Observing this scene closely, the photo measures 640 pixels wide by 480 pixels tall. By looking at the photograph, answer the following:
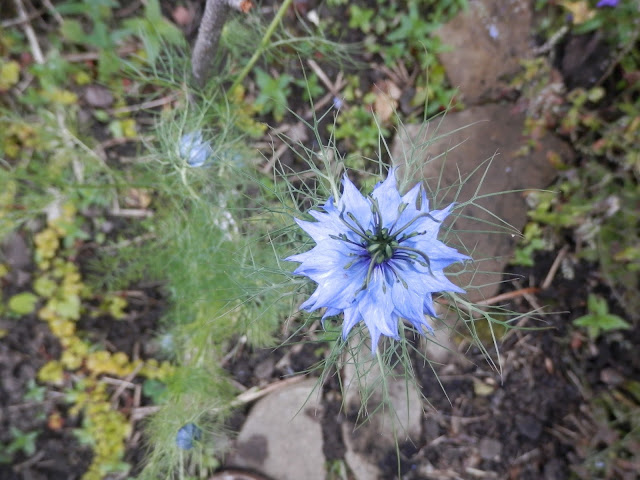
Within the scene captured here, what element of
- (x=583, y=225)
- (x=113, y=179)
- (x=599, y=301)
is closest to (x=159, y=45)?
(x=113, y=179)

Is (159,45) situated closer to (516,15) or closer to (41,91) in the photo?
(41,91)

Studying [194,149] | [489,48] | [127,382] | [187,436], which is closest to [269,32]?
[194,149]

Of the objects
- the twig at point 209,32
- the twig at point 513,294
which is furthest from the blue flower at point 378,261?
the twig at point 513,294

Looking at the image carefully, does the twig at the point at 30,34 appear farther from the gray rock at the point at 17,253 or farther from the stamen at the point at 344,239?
the stamen at the point at 344,239

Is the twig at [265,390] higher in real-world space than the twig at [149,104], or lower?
lower

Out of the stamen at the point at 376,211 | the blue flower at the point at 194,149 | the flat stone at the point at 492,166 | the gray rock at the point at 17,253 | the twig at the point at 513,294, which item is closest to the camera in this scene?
the stamen at the point at 376,211

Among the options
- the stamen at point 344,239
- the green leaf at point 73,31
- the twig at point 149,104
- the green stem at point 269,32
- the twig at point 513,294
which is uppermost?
the green leaf at point 73,31

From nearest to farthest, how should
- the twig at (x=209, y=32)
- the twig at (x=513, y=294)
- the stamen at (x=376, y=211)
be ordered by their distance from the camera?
the stamen at (x=376, y=211), the twig at (x=209, y=32), the twig at (x=513, y=294)
